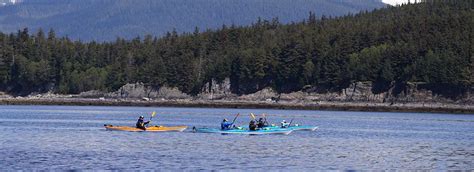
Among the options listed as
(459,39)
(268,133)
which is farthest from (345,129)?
(459,39)

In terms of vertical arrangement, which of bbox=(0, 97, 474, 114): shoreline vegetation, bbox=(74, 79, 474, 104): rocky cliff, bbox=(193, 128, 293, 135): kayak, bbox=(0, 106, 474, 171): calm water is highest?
bbox=(74, 79, 474, 104): rocky cliff

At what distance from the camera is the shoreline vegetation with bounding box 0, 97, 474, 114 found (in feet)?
526

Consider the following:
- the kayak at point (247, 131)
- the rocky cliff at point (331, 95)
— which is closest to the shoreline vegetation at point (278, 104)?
the rocky cliff at point (331, 95)

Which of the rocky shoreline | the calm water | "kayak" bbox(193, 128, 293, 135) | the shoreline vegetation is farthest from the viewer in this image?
the rocky shoreline

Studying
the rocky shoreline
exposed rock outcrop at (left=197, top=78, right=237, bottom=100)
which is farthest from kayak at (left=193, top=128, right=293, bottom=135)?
exposed rock outcrop at (left=197, top=78, right=237, bottom=100)

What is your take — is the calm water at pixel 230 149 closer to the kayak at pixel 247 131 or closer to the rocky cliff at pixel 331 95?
the kayak at pixel 247 131

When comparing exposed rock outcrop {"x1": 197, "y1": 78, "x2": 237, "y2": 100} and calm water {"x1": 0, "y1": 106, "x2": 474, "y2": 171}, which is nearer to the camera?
calm water {"x1": 0, "y1": 106, "x2": 474, "y2": 171}

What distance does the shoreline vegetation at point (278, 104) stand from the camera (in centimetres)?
16038

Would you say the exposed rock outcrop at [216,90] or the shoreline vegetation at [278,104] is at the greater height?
the exposed rock outcrop at [216,90]

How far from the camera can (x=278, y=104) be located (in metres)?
172

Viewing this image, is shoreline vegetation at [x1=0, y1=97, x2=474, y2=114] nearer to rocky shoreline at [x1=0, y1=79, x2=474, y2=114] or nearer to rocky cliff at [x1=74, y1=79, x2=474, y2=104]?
rocky shoreline at [x1=0, y1=79, x2=474, y2=114]

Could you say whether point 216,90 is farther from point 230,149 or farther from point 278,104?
point 230,149

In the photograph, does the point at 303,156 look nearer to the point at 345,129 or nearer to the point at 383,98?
the point at 345,129

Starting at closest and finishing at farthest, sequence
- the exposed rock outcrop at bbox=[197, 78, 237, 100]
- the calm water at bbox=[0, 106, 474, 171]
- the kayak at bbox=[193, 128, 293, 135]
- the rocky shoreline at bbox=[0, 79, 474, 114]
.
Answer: the calm water at bbox=[0, 106, 474, 171]
the kayak at bbox=[193, 128, 293, 135]
the rocky shoreline at bbox=[0, 79, 474, 114]
the exposed rock outcrop at bbox=[197, 78, 237, 100]
